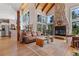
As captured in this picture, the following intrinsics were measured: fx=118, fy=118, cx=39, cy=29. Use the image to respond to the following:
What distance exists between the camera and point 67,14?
1.92m

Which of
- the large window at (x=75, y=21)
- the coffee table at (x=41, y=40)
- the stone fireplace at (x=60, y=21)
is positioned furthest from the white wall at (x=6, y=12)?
the large window at (x=75, y=21)

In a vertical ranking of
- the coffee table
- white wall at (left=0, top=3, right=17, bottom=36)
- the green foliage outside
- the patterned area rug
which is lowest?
the patterned area rug

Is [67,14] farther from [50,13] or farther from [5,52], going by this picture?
[5,52]

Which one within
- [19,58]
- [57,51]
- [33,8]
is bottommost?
[19,58]

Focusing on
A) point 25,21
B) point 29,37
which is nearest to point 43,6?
point 25,21

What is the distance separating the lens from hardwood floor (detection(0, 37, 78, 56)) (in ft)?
6.44

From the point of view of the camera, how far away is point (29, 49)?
77.5 inches

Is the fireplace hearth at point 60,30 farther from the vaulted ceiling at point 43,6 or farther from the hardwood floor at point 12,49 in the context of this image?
the hardwood floor at point 12,49

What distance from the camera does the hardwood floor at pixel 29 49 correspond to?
196 cm

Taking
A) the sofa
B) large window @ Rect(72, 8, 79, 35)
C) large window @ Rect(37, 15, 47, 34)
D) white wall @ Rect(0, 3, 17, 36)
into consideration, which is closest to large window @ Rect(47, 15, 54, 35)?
large window @ Rect(37, 15, 47, 34)

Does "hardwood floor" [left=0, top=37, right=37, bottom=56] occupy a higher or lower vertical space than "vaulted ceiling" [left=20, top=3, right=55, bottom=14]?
lower

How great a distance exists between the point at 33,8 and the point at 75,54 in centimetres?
105

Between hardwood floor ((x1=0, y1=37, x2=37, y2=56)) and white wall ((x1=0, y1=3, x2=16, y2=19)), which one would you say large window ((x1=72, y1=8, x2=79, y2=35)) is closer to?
hardwood floor ((x1=0, y1=37, x2=37, y2=56))

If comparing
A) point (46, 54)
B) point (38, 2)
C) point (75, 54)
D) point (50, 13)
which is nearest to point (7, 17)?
point (38, 2)
